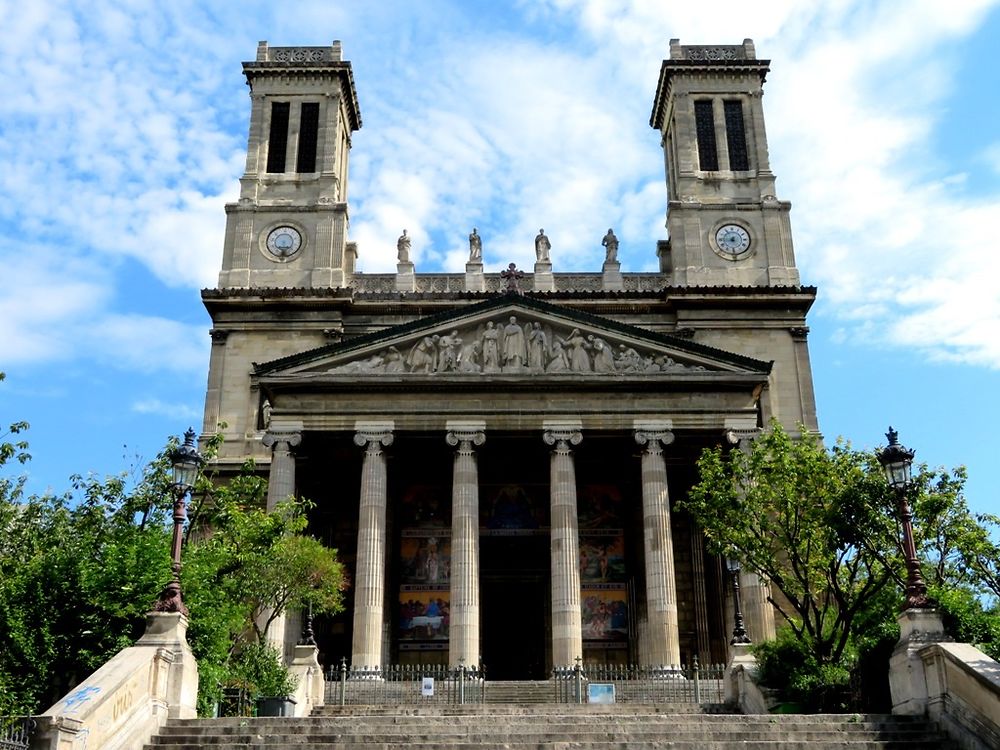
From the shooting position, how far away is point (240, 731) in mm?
18312

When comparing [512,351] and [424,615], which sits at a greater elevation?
[512,351]

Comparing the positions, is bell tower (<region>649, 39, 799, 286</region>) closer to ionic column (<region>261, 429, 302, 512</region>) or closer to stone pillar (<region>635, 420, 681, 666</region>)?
stone pillar (<region>635, 420, 681, 666</region>)

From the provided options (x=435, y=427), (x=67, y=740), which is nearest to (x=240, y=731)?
(x=67, y=740)

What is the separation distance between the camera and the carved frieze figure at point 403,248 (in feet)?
157

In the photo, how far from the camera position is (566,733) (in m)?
18.1

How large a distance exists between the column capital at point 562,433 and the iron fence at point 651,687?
24.3 feet

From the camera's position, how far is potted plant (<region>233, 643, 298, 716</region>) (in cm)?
2348

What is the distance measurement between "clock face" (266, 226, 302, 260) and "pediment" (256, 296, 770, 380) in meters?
13.2

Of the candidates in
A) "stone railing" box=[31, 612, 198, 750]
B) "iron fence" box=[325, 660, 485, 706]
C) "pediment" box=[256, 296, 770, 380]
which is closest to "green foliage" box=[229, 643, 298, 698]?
"iron fence" box=[325, 660, 485, 706]

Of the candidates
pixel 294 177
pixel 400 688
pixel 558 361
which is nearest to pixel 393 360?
pixel 558 361

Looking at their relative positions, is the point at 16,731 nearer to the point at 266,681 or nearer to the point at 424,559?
the point at 266,681

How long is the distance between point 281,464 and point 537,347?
9398 mm

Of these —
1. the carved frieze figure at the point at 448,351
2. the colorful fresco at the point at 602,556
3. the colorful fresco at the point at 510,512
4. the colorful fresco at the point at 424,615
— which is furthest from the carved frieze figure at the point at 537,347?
the colorful fresco at the point at 424,615

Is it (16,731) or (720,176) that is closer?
(16,731)
